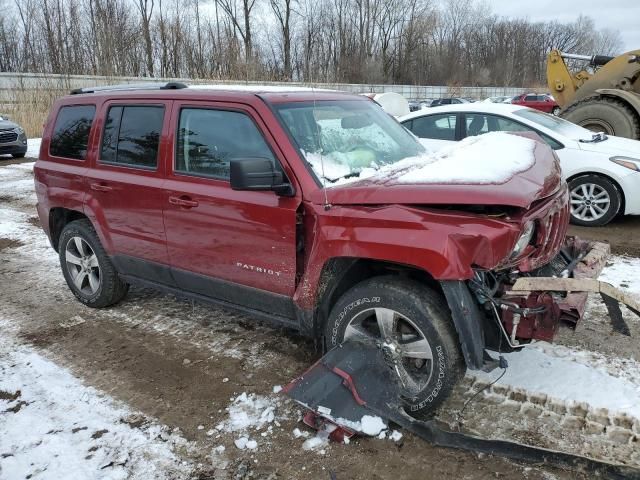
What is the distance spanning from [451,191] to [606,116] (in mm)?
8405

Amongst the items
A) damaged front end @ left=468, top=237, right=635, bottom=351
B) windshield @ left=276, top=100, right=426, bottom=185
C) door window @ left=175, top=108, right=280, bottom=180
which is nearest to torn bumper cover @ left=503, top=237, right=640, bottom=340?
damaged front end @ left=468, top=237, right=635, bottom=351

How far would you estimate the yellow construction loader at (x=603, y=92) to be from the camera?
938cm

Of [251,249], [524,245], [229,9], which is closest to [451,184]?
[524,245]

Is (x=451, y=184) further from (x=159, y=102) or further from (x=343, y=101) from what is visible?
(x=159, y=102)

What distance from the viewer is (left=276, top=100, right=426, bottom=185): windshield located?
134 inches

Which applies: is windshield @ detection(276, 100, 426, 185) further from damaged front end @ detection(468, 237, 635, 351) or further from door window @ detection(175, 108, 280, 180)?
damaged front end @ detection(468, 237, 635, 351)

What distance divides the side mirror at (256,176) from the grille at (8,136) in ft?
49.2

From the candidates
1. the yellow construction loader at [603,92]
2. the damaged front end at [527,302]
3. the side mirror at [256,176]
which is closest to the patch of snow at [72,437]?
the side mirror at [256,176]

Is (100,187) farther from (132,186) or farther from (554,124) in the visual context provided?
(554,124)

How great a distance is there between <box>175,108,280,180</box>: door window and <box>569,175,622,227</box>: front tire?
501cm

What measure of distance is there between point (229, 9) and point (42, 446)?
55.9 meters

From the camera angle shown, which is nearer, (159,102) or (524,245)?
(524,245)

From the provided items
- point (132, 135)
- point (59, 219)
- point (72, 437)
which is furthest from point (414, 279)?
point (59, 219)

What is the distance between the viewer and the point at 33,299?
5191 mm
